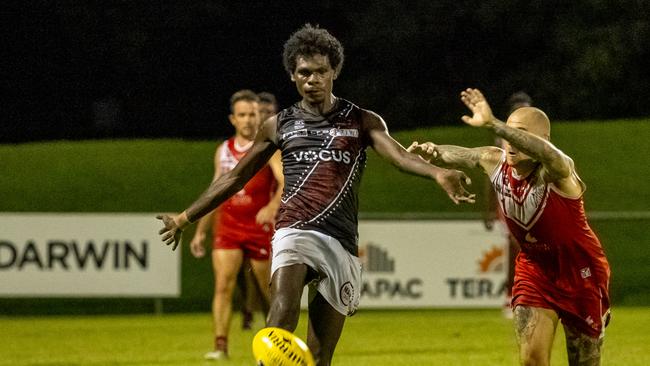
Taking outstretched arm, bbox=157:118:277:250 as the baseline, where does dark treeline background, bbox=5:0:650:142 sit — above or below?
below

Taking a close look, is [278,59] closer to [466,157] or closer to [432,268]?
[432,268]

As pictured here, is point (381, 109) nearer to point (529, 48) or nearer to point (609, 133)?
point (529, 48)

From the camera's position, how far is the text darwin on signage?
17.5 meters

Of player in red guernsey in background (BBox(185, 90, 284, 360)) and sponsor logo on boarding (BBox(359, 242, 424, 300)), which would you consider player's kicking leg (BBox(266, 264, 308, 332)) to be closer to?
player in red guernsey in background (BBox(185, 90, 284, 360))

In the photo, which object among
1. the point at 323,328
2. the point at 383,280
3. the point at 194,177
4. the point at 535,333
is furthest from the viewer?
the point at 194,177

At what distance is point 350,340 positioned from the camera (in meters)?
14.4

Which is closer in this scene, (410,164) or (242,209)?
(410,164)

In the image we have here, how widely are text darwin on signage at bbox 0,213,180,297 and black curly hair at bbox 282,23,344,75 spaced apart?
9948 millimetres

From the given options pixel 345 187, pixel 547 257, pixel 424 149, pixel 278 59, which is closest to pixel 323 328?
pixel 345 187

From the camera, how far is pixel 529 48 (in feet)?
122

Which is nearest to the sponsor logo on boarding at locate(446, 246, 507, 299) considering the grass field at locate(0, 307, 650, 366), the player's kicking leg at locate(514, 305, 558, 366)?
the grass field at locate(0, 307, 650, 366)

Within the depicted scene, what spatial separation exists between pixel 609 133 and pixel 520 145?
19.5 meters

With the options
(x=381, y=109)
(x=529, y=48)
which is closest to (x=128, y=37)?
(x=381, y=109)

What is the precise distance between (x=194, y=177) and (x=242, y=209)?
11.1 meters
